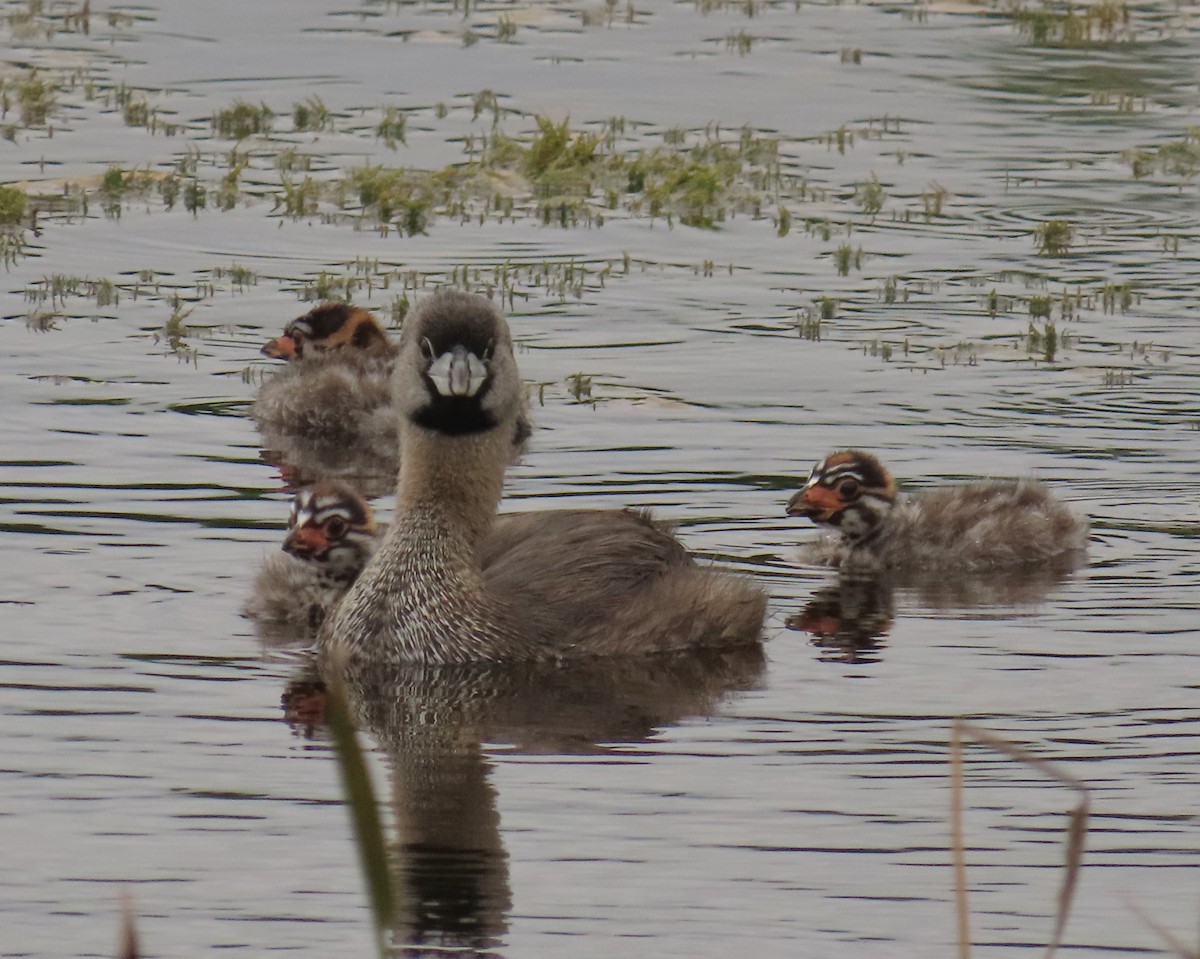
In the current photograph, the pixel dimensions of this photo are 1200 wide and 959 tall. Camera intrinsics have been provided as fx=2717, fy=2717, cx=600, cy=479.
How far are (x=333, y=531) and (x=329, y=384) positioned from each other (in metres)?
3.64

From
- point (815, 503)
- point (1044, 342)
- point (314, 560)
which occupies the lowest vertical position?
point (314, 560)

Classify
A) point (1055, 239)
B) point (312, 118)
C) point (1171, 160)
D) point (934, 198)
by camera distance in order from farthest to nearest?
point (312, 118)
point (1171, 160)
point (934, 198)
point (1055, 239)

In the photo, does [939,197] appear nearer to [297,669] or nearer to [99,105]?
[99,105]

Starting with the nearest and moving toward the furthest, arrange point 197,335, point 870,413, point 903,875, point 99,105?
point 903,875, point 870,413, point 197,335, point 99,105

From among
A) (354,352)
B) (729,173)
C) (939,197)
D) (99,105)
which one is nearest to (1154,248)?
(939,197)

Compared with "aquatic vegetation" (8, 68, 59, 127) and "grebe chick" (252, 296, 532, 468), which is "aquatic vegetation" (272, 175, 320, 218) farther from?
"grebe chick" (252, 296, 532, 468)

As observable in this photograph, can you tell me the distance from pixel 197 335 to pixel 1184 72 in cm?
1292

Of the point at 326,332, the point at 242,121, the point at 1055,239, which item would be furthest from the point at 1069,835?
the point at 242,121

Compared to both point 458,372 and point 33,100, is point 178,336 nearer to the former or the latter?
point 458,372

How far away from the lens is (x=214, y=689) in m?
9.32

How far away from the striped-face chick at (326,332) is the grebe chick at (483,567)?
4.60 m

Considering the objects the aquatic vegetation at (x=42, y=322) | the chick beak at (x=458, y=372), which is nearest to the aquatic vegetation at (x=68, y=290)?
the aquatic vegetation at (x=42, y=322)

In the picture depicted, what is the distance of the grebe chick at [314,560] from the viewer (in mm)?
10461

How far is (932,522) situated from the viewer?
11.7 meters
